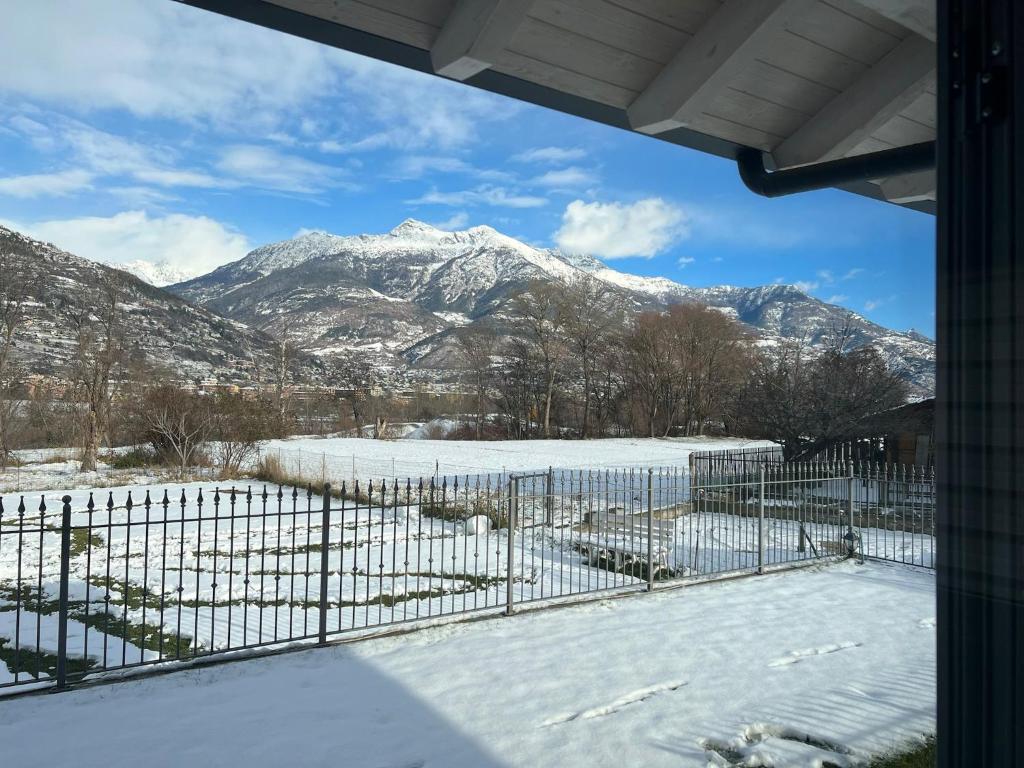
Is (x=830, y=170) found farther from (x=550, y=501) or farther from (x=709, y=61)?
(x=550, y=501)

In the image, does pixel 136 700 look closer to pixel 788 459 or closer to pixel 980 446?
pixel 980 446

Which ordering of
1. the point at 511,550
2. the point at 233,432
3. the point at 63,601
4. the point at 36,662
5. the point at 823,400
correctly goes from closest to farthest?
the point at 63,601 < the point at 36,662 < the point at 511,550 < the point at 823,400 < the point at 233,432

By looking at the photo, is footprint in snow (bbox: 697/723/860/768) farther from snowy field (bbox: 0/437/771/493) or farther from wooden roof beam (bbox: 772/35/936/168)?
snowy field (bbox: 0/437/771/493)

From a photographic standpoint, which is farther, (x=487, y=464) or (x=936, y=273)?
(x=487, y=464)

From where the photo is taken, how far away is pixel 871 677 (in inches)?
200

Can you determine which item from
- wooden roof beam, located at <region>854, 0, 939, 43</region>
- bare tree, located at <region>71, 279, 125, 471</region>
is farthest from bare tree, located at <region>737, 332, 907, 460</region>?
bare tree, located at <region>71, 279, 125, 471</region>

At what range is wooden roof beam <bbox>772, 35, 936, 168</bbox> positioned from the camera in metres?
2.12

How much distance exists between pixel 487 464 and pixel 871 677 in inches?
759

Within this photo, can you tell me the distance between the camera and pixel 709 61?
6.66 feet

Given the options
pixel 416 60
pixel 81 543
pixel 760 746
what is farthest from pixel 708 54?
pixel 81 543

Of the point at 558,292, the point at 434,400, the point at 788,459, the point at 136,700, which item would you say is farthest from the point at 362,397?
the point at 136,700

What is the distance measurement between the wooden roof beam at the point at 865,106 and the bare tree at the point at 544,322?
38146 mm

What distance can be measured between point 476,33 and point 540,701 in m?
4.24

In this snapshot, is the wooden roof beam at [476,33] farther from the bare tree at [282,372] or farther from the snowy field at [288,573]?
the bare tree at [282,372]
